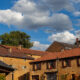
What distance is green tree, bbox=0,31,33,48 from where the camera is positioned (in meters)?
72.1

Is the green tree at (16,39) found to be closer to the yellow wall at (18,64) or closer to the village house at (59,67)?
the yellow wall at (18,64)

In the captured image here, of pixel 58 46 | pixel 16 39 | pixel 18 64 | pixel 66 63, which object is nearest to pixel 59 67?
pixel 66 63

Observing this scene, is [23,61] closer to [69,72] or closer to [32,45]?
[69,72]

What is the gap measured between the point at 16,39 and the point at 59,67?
38735 millimetres

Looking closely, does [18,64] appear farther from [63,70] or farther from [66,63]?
[66,63]

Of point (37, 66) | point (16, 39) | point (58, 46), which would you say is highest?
point (16, 39)

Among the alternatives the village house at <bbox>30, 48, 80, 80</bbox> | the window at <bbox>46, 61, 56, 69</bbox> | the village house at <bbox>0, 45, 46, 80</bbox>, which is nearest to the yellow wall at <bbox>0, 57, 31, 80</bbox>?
the village house at <bbox>0, 45, 46, 80</bbox>

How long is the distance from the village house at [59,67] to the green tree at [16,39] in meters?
29.6

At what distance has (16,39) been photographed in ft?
244

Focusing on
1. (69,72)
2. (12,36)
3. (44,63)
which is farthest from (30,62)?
(12,36)

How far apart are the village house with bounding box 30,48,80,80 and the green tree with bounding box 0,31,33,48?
29.6 meters

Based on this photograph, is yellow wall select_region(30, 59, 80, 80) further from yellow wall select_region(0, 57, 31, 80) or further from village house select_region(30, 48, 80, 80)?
yellow wall select_region(0, 57, 31, 80)

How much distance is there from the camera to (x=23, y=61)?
4566 centimetres

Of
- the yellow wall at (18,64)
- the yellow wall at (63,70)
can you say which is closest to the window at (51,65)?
the yellow wall at (63,70)
